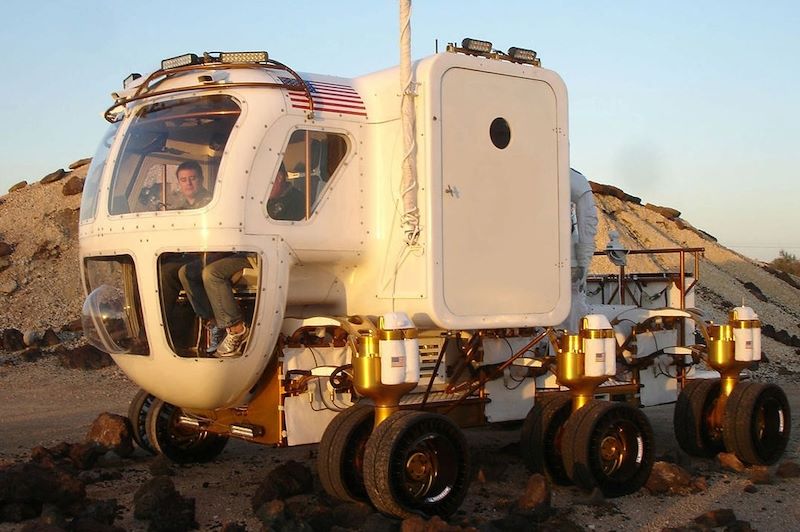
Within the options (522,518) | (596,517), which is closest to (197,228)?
(522,518)

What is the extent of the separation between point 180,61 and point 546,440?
434 centimetres

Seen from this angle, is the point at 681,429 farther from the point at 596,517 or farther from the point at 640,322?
the point at 596,517

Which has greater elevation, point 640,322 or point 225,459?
point 640,322

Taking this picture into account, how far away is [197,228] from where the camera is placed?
7.12 meters

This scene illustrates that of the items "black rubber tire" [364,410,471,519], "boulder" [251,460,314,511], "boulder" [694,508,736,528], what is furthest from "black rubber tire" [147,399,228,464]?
"boulder" [694,508,736,528]

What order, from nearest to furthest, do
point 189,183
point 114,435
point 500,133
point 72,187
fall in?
point 189,183
point 500,133
point 114,435
point 72,187

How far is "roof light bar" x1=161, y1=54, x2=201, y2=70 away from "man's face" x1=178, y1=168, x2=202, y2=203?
96 centimetres

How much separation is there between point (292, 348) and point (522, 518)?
7.20 feet

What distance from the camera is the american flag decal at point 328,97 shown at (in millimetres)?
7613

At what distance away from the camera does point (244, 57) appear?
762 cm

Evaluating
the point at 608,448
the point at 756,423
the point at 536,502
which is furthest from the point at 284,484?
the point at 756,423

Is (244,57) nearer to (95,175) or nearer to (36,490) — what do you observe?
(95,175)

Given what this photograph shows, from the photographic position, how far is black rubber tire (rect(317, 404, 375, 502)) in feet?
23.2

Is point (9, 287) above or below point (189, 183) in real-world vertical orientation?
below
